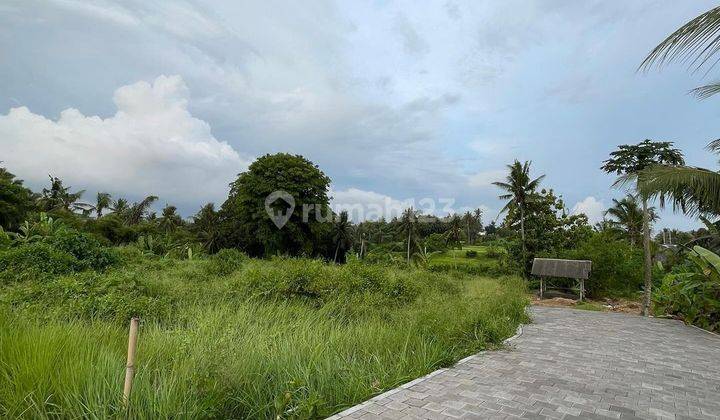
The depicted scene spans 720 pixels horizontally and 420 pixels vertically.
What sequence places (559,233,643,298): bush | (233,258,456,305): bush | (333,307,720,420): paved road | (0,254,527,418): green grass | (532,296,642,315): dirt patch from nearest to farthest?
(0,254,527,418): green grass < (333,307,720,420): paved road < (233,258,456,305): bush < (532,296,642,315): dirt patch < (559,233,643,298): bush

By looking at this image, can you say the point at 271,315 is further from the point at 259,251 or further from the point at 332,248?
the point at 332,248

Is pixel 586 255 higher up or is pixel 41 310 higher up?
pixel 586 255

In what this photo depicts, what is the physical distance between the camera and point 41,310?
6672 mm

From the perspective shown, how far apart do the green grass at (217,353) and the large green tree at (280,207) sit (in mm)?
22770

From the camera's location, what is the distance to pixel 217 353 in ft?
13.3

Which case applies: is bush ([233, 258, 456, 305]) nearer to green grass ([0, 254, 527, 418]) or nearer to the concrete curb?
green grass ([0, 254, 527, 418])

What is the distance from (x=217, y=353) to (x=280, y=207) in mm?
28624

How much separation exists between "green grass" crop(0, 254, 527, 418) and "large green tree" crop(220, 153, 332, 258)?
2277 cm

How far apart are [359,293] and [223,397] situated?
6744mm

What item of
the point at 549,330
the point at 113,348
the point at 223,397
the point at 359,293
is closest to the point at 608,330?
the point at 549,330

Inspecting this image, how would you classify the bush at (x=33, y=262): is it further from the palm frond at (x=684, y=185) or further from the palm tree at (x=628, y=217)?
the palm tree at (x=628, y=217)

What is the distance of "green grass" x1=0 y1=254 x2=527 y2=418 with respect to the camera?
10.3ft

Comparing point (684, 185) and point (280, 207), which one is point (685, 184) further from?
point (280, 207)

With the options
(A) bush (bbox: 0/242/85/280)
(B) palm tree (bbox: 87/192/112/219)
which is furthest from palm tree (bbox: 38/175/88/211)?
(A) bush (bbox: 0/242/85/280)
